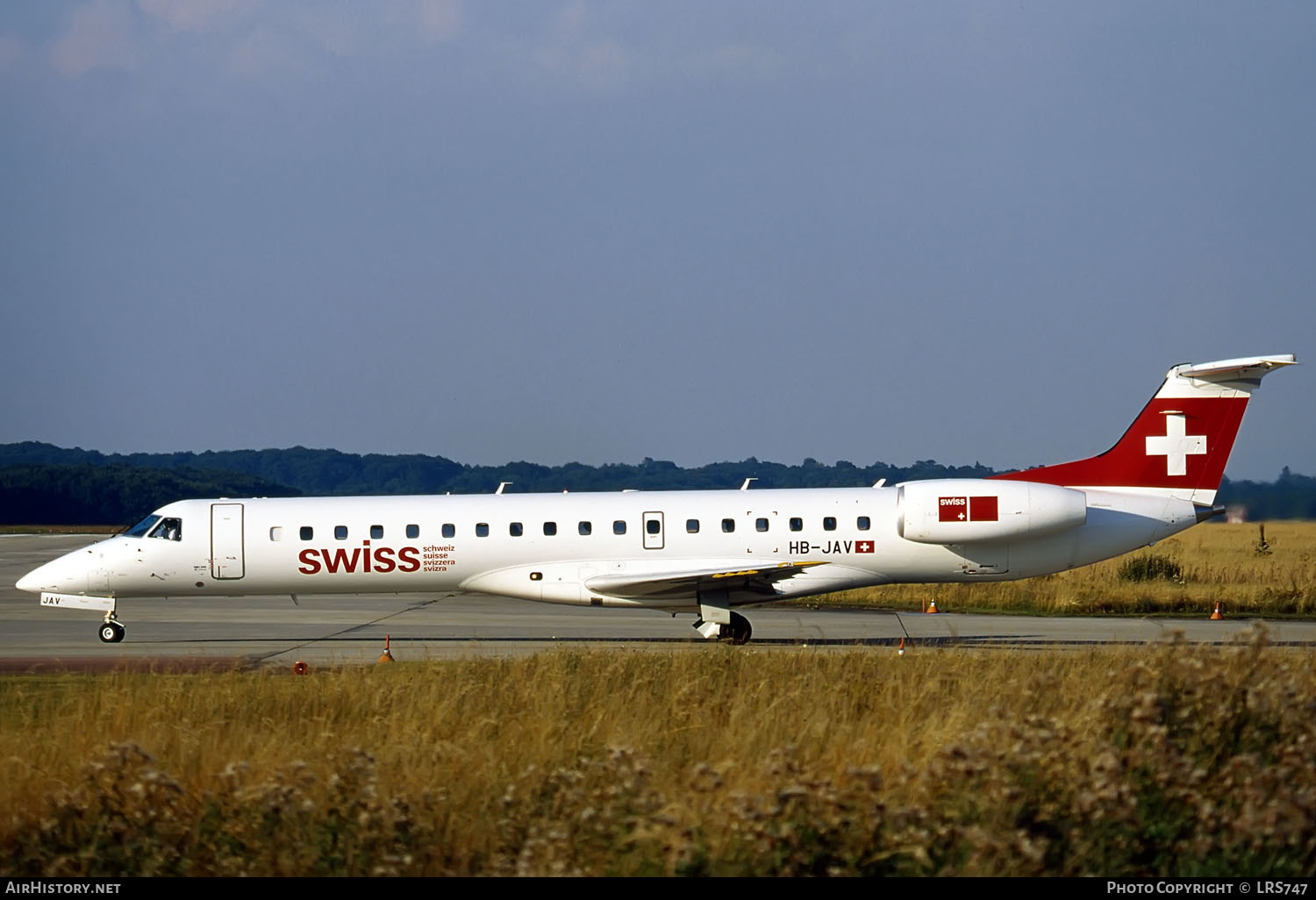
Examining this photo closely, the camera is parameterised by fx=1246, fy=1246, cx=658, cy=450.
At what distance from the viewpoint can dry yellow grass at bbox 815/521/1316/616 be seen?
26.5 m

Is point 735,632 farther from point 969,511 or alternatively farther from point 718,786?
point 718,786

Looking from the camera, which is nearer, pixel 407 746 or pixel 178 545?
pixel 407 746

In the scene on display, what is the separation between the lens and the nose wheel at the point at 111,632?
69.9ft

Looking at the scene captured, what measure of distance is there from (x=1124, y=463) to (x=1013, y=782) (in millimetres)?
15036

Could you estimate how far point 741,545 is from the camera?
822 inches

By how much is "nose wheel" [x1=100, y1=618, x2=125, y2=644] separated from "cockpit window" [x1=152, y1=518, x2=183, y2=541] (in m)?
1.66

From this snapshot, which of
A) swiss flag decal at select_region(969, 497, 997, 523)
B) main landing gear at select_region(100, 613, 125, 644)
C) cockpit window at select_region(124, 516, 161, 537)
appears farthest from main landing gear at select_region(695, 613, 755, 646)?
main landing gear at select_region(100, 613, 125, 644)

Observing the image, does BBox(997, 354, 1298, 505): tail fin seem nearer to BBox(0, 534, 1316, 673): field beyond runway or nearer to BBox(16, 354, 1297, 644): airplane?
BBox(16, 354, 1297, 644): airplane

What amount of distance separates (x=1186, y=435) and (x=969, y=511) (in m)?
4.02

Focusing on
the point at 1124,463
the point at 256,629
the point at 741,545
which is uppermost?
the point at 1124,463

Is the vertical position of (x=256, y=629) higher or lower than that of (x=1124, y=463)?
lower
